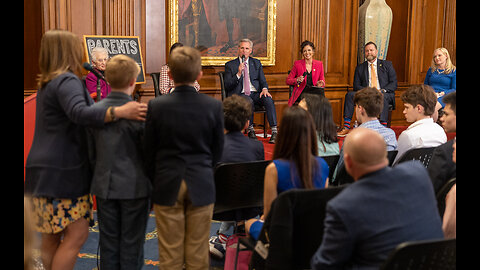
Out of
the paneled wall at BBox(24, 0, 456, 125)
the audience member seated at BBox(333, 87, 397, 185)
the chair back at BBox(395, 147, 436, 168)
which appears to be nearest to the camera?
the chair back at BBox(395, 147, 436, 168)

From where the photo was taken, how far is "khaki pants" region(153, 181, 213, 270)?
2473mm

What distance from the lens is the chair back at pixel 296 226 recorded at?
83.2 inches

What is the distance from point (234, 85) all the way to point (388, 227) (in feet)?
16.5

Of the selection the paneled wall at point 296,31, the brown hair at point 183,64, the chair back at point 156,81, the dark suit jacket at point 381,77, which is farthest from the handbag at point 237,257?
the dark suit jacket at point 381,77

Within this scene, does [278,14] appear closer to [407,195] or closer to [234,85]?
[234,85]

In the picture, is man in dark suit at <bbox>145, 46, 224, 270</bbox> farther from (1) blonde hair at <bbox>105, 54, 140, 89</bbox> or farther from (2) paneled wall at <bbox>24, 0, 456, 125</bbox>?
(2) paneled wall at <bbox>24, 0, 456, 125</bbox>

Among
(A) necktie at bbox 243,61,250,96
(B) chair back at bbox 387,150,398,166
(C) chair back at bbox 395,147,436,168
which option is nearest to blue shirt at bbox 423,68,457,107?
(A) necktie at bbox 243,61,250,96

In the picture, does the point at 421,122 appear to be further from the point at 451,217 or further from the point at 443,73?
the point at 443,73

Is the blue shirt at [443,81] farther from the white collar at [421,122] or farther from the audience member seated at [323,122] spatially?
the audience member seated at [323,122]

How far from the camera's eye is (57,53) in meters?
2.44

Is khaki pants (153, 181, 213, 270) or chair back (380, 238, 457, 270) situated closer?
chair back (380, 238, 457, 270)

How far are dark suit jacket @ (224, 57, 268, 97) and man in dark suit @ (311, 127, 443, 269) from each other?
4809mm

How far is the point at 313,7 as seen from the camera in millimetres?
7809
